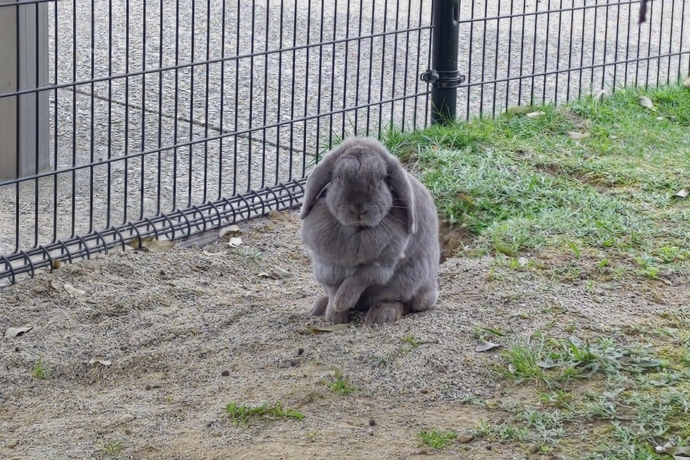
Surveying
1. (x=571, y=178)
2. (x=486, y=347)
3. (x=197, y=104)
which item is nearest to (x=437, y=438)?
(x=486, y=347)

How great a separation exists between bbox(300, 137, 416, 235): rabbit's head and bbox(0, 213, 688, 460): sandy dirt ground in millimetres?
514

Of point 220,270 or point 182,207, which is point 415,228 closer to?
point 220,270

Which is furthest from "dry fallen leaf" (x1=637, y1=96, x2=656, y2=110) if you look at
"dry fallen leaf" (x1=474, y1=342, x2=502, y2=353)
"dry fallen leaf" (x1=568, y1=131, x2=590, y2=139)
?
"dry fallen leaf" (x1=474, y1=342, x2=502, y2=353)

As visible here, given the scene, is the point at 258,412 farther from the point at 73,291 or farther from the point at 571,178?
the point at 571,178

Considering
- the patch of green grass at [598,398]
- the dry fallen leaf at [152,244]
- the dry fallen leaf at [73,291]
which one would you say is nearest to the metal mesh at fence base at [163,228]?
the dry fallen leaf at [152,244]

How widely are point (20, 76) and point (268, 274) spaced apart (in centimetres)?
211

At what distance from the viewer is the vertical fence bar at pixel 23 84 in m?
7.18

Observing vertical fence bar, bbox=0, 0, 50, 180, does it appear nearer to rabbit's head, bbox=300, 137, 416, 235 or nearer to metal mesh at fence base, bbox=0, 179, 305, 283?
metal mesh at fence base, bbox=0, 179, 305, 283

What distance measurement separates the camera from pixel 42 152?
7.62 metres

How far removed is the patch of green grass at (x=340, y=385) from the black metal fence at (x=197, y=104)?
2.22 metres

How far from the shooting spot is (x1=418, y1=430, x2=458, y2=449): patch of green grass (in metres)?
3.99

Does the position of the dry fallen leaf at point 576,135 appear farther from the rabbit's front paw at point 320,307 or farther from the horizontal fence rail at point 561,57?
the rabbit's front paw at point 320,307

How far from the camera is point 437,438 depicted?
4027 mm

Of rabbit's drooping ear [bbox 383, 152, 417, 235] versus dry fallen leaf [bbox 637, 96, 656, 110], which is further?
dry fallen leaf [bbox 637, 96, 656, 110]
